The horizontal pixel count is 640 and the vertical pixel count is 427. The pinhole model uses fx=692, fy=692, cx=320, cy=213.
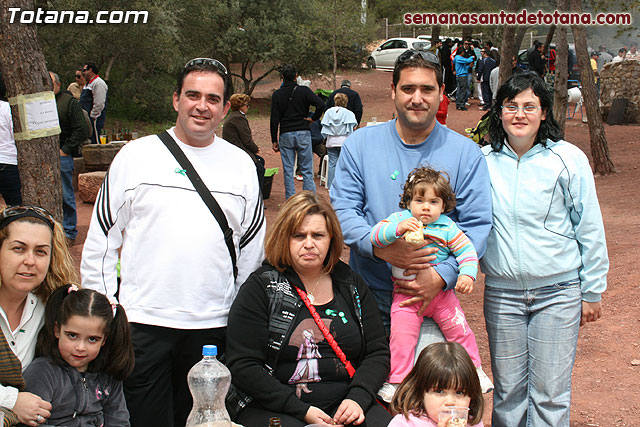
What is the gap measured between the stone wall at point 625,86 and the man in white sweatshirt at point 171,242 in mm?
20084

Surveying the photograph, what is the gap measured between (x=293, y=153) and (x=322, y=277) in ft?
28.2

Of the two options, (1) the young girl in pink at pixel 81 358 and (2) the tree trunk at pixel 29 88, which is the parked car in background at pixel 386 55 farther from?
(1) the young girl in pink at pixel 81 358

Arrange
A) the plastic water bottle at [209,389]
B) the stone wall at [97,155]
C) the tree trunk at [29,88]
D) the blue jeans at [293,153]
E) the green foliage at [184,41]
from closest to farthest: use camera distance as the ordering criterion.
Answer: the plastic water bottle at [209,389] < the tree trunk at [29,88] < the blue jeans at [293,153] < the stone wall at [97,155] < the green foliage at [184,41]

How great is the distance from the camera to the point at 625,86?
2092 centimetres

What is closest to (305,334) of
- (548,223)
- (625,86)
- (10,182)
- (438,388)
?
(438,388)

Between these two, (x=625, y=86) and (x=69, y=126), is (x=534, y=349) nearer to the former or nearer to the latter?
(x=69, y=126)

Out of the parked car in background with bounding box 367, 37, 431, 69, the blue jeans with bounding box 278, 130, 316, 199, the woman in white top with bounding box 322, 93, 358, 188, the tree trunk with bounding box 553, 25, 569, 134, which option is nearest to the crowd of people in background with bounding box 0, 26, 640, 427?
the blue jeans with bounding box 278, 130, 316, 199

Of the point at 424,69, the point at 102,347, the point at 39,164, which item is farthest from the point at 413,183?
the point at 39,164

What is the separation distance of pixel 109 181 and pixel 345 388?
1.52 metres

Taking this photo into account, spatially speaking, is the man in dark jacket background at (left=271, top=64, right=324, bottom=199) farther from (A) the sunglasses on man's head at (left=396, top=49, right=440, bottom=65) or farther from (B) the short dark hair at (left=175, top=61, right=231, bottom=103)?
(B) the short dark hair at (left=175, top=61, right=231, bottom=103)

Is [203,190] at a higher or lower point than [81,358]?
higher

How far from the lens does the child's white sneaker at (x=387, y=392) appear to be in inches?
135

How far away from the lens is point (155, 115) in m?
21.8

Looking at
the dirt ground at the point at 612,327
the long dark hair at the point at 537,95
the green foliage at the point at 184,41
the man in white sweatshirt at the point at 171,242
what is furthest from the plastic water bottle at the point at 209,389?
the green foliage at the point at 184,41
